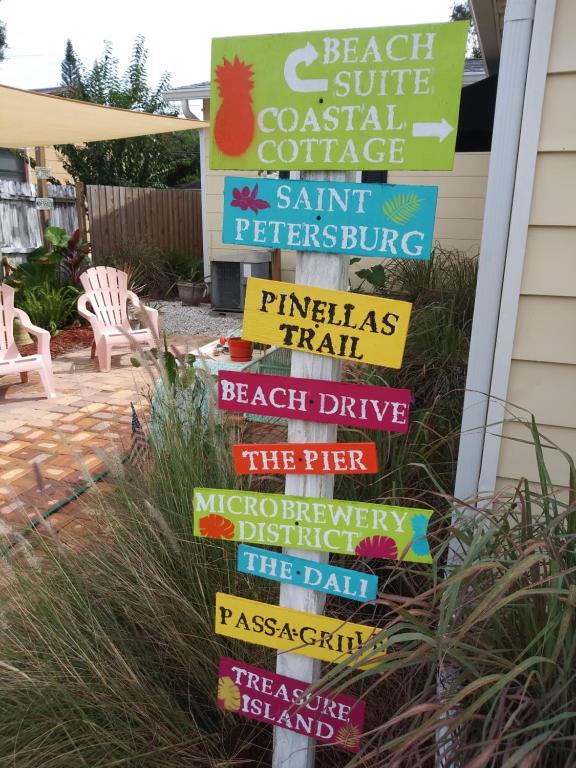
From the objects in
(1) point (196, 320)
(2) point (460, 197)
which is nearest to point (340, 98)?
(2) point (460, 197)

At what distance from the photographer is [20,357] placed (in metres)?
4.89

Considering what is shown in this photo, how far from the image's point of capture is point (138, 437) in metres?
2.30

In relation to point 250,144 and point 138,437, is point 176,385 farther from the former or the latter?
point 250,144

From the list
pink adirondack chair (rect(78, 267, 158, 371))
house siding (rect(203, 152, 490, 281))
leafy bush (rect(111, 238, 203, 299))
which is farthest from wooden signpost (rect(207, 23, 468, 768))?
leafy bush (rect(111, 238, 203, 299))

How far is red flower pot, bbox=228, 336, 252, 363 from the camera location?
410 cm

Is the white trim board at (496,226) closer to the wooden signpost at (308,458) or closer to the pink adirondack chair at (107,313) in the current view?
the wooden signpost at (308,458)

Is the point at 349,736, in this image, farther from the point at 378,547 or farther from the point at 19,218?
the point at 19,218

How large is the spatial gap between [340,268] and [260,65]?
0.44 meters

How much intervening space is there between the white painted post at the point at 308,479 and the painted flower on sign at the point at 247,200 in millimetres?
111

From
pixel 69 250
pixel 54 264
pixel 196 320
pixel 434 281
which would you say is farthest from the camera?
pixel 196 320

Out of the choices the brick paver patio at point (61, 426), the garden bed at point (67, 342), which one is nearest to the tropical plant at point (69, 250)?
the garden bed at point (67, 342)

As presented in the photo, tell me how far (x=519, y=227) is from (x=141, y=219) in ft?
32.6

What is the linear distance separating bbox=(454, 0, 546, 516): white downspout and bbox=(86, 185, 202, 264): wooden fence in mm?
8467

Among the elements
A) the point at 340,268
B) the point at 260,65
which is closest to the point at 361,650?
the point at 340,268
